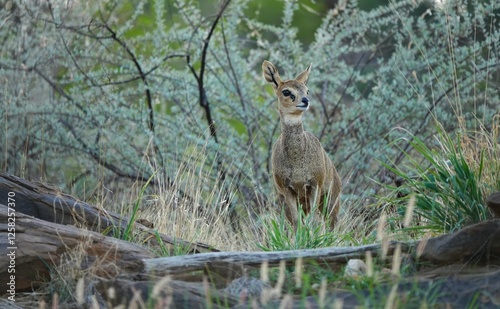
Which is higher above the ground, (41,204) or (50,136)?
(50,136)

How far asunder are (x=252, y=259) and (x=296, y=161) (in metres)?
3.57

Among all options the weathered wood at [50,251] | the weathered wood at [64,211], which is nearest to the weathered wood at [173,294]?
the weathered wood at [50,251]

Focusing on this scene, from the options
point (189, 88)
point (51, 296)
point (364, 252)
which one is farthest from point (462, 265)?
A: point (189, 88)

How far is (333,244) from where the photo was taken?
6.79 metres

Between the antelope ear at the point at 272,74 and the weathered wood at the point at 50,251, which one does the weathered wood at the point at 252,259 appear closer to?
the weathered wood at the point at 50,251

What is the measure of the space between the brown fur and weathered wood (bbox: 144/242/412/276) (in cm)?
328

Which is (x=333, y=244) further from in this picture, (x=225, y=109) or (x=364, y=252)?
(x=225, y=109)

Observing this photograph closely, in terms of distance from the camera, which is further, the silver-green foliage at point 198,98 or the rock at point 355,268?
the silver-green foliage at point 198,98

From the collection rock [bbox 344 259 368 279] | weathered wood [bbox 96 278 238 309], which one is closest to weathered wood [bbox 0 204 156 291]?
weathered wood [bbox 96 278 238 309]

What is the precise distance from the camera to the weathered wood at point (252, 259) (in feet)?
17.6

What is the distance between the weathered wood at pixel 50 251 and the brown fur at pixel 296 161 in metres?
3.08

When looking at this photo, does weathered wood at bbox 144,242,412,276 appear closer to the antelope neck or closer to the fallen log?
the fallen log

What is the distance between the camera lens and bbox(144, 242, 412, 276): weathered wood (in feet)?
17.6

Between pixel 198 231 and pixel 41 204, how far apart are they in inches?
58.7
